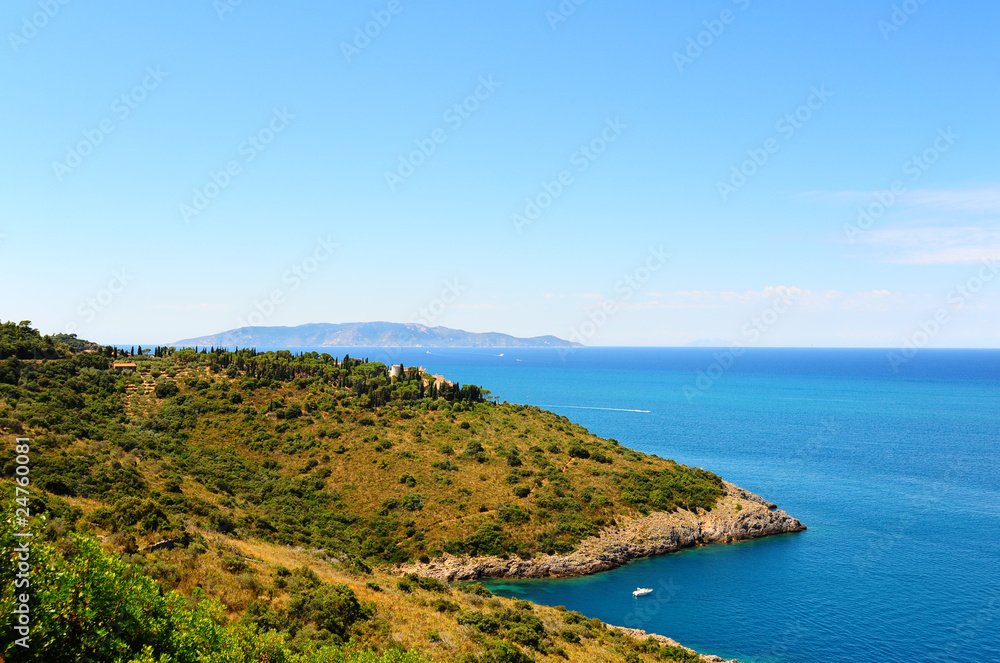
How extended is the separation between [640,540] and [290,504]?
40.0m

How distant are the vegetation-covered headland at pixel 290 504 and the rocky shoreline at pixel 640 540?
83 centimetres

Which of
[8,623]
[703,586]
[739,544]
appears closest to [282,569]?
[8,623]

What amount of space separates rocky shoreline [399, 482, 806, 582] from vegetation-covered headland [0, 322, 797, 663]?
2.74 ft

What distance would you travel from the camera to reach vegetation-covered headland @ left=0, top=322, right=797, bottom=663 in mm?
17156

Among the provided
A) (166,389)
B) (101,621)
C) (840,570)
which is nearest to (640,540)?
(840,570)

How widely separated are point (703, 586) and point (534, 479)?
23.1m

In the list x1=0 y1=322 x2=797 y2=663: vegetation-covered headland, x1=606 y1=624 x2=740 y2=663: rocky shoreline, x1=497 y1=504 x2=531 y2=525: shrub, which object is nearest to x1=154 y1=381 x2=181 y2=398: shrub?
x1=0 y1=322 x2=797 y2=663: vegetation-covered headland

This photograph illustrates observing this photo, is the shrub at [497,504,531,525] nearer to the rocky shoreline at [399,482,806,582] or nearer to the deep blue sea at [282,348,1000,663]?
the rocky shoreline at [399,482,806,582]

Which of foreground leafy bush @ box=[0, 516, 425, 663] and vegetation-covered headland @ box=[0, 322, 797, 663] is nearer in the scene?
foreground leafy bush @ box=[0, 516, 425, 663]

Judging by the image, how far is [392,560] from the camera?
55750mm

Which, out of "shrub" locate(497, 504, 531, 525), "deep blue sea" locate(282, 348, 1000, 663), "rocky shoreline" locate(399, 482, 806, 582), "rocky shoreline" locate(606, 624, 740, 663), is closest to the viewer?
"rocky shoreline" locate(606, 624, 740, 663)

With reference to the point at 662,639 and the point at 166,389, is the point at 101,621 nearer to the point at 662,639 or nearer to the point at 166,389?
the point at 662,639

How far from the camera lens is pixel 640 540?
64.0 meters

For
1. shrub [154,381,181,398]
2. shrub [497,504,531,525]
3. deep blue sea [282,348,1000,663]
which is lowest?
deep blue sea [282,348,1000,663]
